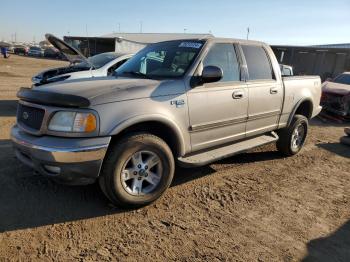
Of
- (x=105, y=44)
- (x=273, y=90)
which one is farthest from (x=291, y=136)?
(x=105, y=44)

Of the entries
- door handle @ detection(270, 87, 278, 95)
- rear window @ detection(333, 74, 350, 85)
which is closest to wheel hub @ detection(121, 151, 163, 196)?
door handle @ detection(270, 87, 278, 95)

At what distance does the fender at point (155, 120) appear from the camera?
11.6 ft

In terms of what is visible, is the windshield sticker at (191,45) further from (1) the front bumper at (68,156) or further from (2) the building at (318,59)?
(2) the building at (318,59)

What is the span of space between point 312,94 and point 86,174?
4.77 meters

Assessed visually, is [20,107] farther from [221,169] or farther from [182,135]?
[221,169]

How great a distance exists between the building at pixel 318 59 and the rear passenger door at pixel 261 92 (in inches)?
900

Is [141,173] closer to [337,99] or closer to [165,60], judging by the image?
[165,60]

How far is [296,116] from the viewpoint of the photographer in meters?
6.27

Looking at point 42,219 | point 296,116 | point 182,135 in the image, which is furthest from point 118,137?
point 296,116

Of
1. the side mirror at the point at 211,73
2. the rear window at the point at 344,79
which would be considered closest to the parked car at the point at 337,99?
the rear window at the point at 344,79

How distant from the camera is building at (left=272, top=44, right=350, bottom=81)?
2667 centimetres

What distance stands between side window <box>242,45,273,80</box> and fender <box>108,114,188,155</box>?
1.70 meters

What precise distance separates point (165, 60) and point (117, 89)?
119 cm

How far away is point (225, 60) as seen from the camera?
15.9 ft
